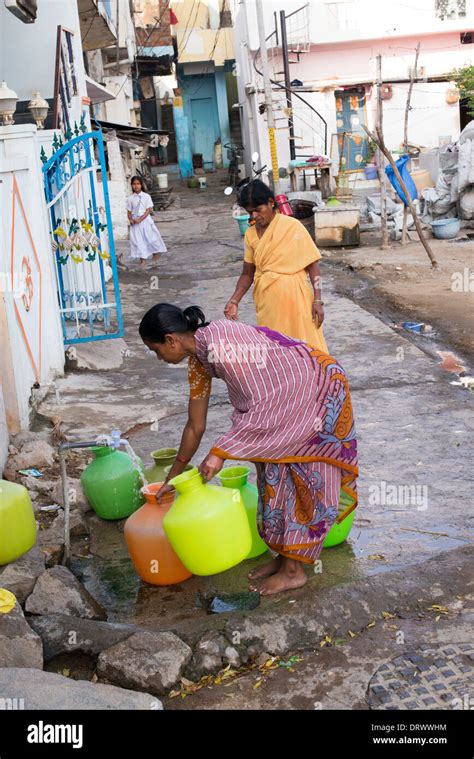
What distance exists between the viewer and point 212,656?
3078mm

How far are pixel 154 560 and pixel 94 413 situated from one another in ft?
8.32

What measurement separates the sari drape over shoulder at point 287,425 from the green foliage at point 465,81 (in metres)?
22.7

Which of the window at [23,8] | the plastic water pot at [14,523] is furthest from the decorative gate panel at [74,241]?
the plastic water pot at [14,523]

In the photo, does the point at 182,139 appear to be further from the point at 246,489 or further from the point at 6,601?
the point at 6,601

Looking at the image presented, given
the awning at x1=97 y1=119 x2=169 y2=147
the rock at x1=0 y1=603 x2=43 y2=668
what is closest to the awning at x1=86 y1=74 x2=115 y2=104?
the awning at x1=97 y1=119 x2=169 y2=147

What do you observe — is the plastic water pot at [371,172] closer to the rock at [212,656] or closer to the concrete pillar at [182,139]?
the concrete pillar at [182,139]

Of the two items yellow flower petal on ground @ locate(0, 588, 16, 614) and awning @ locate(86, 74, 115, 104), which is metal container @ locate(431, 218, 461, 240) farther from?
yellow flower petal on ground @ locate(0, 588, 16, 614)

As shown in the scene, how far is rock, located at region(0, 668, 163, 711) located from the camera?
8.64 ft

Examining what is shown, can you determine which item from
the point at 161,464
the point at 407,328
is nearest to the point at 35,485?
the point at 161,464

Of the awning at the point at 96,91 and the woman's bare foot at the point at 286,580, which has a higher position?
the awning at the point at 96,91

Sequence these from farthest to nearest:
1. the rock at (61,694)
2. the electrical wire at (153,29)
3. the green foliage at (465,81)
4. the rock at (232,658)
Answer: the electrical wire at (153,29) < the green foliage at (465,81) < the rock at (232,658) < the rock at (61,694)

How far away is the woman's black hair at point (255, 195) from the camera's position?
4.69 m

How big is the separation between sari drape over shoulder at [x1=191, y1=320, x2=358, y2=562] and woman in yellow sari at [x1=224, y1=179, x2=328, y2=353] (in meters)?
1.66

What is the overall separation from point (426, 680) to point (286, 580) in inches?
31.6
